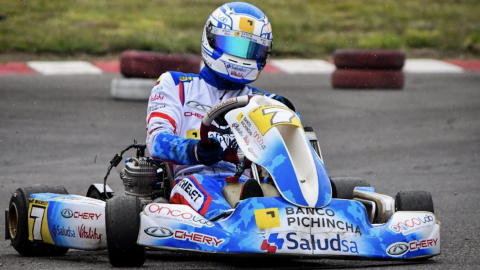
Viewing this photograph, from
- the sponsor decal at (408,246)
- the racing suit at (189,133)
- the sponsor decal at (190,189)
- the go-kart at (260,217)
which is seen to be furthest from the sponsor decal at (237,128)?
the sponsor decal at (408,246)

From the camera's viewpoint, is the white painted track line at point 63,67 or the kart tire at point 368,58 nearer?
the kart tire at point 368,58

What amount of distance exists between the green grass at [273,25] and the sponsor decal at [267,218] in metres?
10.5

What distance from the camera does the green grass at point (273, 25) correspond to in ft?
51.2

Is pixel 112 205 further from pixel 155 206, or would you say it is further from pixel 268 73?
pixel 268 73

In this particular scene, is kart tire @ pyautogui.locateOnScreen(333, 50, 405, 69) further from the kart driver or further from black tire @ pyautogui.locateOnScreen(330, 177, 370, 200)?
the kart driver

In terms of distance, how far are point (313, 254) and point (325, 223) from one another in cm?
17

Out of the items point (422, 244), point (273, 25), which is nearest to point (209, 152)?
point (422, 244)

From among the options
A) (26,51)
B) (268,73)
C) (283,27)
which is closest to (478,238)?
(268,73)

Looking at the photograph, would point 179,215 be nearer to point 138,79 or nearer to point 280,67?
point 138,79

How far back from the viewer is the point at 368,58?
13.4 metres

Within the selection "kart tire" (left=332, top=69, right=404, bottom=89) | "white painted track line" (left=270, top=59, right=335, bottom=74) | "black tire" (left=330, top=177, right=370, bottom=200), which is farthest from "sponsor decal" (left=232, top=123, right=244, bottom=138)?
"white painted track line" (left=270, top=59, right=335, bottom=74)

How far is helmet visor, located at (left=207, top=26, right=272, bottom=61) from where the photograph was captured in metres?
5.89

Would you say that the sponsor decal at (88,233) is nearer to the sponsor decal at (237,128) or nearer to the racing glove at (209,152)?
the racing glove at (209,152)

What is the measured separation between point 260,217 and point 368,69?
9.00 m
